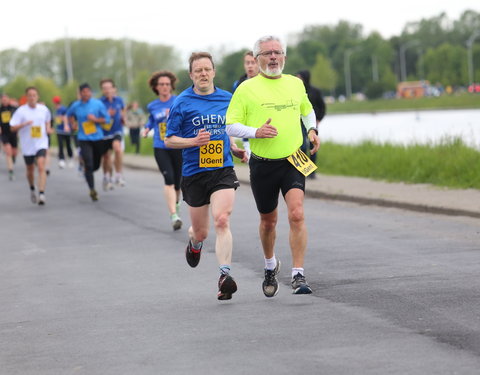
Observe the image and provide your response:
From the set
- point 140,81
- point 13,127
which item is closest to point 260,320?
point 13,127

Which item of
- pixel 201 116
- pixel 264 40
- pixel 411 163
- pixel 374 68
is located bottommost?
pixel 374 68

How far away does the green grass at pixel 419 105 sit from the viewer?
307 ft

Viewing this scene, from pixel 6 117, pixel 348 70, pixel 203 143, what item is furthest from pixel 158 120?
pixel 348 70

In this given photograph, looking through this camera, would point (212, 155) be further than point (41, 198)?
No

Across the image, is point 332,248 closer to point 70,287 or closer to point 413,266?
point 413,266

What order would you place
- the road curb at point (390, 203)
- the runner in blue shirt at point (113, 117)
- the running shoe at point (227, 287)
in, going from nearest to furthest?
the running shoe at point (227, 287), the road curb at point (390, 203), the runner in blue shirt at point (113, 117)

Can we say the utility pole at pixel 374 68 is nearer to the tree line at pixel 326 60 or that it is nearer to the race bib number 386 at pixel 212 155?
the tree line at pixel 326 60

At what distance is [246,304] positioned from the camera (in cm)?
792

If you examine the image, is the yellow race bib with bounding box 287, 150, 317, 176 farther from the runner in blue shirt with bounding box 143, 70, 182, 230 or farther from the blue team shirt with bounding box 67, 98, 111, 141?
the blue team shirt with bounding box 67, 98, 111, 141

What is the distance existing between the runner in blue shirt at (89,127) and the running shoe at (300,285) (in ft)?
36.1

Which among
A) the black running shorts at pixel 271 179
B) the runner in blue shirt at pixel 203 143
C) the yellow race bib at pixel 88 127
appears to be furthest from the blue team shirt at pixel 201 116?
the yellow race bib at pixel 88 127

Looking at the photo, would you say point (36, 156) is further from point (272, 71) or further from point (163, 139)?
point (272, 71)

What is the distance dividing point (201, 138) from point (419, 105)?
100859 millimetres

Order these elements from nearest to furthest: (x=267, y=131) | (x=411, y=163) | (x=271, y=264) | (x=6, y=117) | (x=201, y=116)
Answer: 1. (x=267, y=131)
2. (x=271, y=264)
3. (x=201, y=116)
4. (x=411, y=163)
5. (x=6, y=117)
